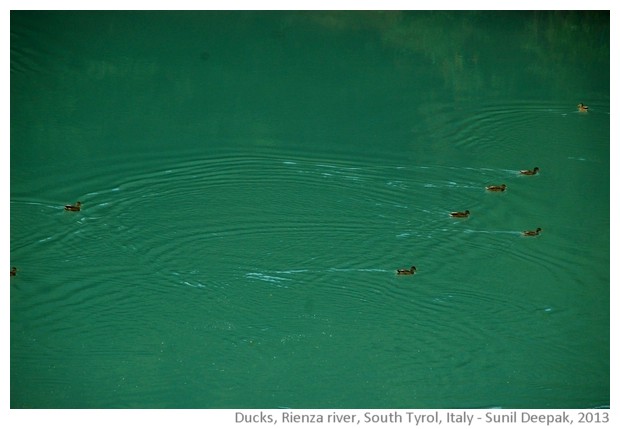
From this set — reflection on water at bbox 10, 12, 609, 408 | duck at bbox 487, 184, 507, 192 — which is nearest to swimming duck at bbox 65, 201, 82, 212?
reflection on water at bbox 10, 12, 609, 408

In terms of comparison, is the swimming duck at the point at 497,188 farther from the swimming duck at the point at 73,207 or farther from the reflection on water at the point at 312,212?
the swimming duck at the point at 73,207

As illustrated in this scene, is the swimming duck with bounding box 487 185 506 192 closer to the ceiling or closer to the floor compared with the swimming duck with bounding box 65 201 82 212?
closer to the ceiling

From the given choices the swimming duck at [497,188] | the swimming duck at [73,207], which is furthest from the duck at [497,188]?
the swimming duck at [73,207]

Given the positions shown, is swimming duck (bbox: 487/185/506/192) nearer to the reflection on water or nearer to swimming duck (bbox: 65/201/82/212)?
the reflection on water

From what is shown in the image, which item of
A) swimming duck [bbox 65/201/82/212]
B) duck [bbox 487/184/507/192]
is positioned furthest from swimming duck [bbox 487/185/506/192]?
swimming duck [bbox 65/201/82/212]
